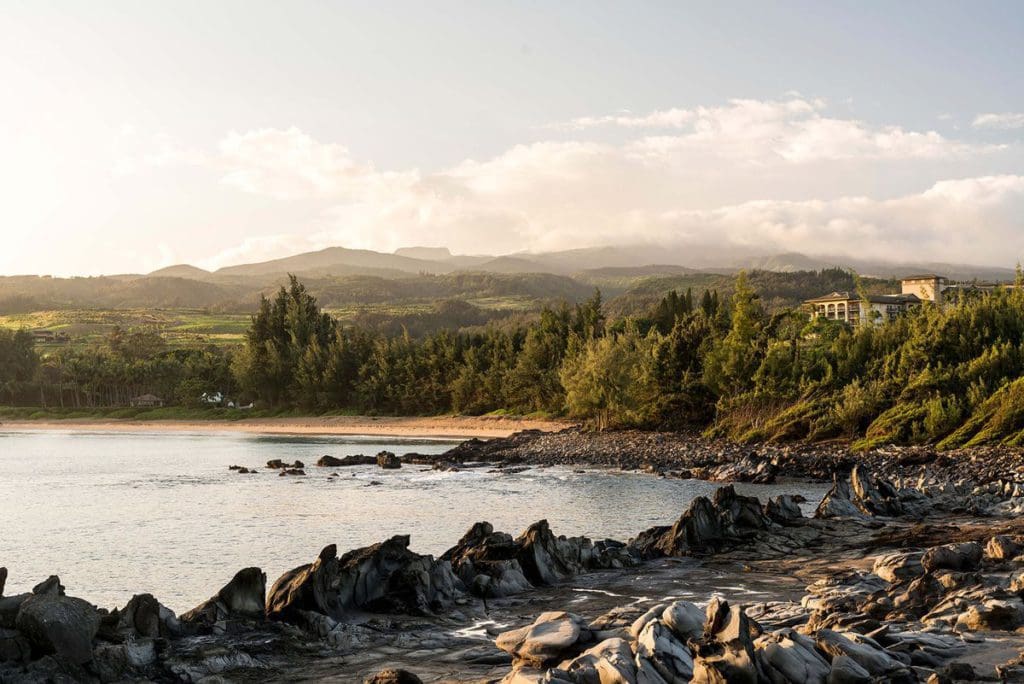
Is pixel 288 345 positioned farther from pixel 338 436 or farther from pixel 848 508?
pixel 848 508

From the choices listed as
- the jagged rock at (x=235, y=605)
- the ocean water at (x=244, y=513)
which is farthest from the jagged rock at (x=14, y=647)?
the ocean water at (x=244, y=513)

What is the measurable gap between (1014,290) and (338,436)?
193 ft

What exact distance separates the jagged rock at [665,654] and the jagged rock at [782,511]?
44.8 feet

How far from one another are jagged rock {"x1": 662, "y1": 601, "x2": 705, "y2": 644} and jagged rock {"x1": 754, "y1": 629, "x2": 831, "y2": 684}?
0.90m

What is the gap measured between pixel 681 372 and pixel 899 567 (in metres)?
45.9

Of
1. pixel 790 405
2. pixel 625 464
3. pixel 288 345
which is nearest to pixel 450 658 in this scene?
pixel 625 464

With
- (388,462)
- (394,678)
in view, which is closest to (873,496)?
(394,678)

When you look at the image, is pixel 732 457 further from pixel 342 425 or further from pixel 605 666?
pixel 342 425

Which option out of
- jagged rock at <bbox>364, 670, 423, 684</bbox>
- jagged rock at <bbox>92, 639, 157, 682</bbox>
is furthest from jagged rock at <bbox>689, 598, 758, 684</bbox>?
jagged rock at <bbox>92, 639, 157, 682</bbox>

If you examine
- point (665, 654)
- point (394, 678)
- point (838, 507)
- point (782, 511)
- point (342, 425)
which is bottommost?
point (342, 425)

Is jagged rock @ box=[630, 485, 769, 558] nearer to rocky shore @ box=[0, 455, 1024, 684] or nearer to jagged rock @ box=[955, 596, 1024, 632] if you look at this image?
rocky shore @ box=[0, 455, 1024, 684]

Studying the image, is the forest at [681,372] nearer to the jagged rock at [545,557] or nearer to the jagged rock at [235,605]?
the jagged rock at [545,557]

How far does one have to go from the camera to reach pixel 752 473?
124 ft

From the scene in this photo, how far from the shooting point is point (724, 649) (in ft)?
32.4
